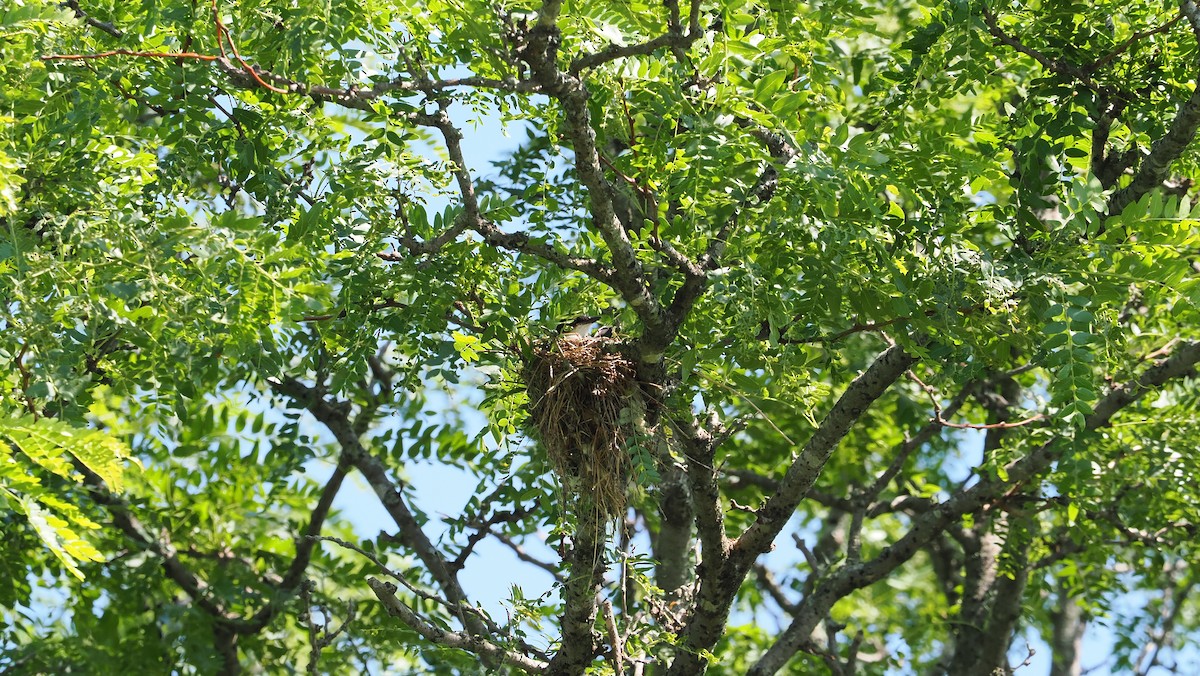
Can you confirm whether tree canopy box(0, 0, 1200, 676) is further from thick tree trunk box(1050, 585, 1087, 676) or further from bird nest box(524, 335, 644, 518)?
thick tree trunk box(1050, 585, 1087, 676)

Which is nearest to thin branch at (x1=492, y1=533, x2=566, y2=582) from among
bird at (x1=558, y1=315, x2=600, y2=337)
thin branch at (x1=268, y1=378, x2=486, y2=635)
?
thin branch at (x1=268, y1=378, x2=486, y2=635)

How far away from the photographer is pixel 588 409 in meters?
3.92

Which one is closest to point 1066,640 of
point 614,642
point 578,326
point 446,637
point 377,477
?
point 377,477

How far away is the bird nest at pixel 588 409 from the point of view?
12.7 feet

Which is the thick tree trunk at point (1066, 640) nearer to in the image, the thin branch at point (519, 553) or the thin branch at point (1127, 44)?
the thin branch at point (519, 553)

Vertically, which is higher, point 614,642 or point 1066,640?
point 1066,640

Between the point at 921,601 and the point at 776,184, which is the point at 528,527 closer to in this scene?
A: the point at 776,184

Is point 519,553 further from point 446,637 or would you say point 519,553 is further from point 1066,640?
point 1066,640

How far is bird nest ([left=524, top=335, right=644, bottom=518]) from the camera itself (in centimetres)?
388

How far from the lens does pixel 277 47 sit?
371cm

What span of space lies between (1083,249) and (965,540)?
401 centimetres

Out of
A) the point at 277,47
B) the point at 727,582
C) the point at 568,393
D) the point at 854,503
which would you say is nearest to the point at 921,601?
the point at 854,503

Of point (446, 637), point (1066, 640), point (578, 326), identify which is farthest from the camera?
point (1066, 640)

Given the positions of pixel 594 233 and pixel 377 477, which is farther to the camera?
pixel 377 477
